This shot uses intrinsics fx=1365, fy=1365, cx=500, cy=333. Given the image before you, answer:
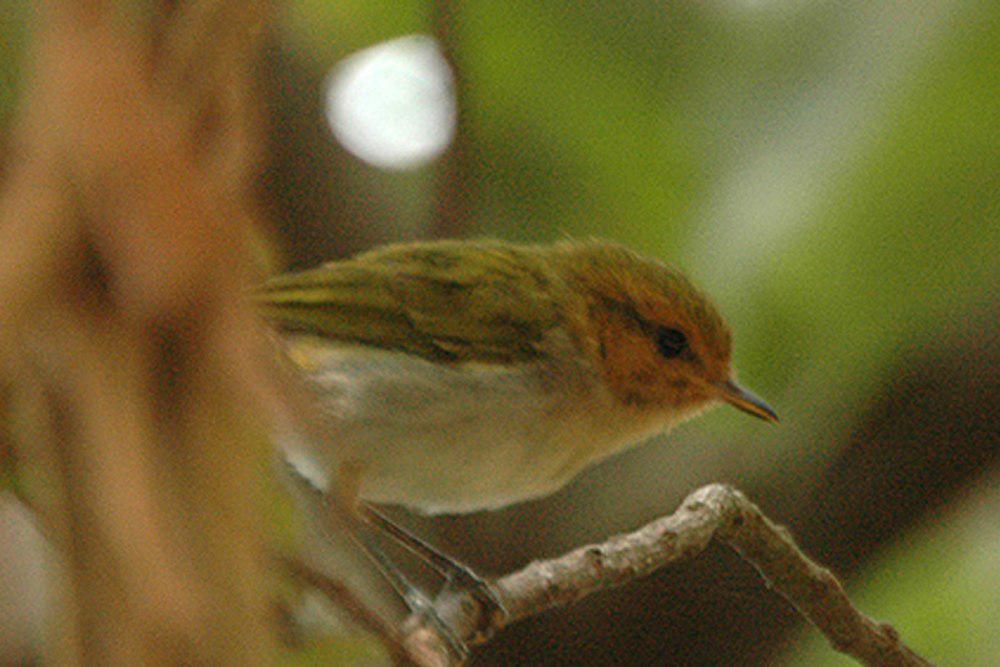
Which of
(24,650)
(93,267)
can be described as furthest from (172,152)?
(24,650)

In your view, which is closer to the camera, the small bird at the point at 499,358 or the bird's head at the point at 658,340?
the small bird at the point at 499,358

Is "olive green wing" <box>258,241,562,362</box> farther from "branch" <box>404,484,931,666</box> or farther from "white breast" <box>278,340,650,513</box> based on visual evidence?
"branch" <box>404,484,931,666</box>

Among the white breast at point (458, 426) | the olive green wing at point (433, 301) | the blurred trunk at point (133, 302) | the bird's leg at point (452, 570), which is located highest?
the blurred trunk at point (133, 302)

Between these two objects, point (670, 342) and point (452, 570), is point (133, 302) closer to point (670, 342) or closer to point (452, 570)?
point (452, 570)

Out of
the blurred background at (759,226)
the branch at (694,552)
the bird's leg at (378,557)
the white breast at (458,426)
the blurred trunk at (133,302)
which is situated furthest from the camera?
the blurred background at (759,226)

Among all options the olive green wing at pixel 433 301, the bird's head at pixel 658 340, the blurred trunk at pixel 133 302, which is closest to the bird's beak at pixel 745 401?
the bird's head at pixel 658 340

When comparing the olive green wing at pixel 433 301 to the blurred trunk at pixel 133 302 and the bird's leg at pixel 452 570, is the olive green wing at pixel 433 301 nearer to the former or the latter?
the bird's leg at pixel 452 570
